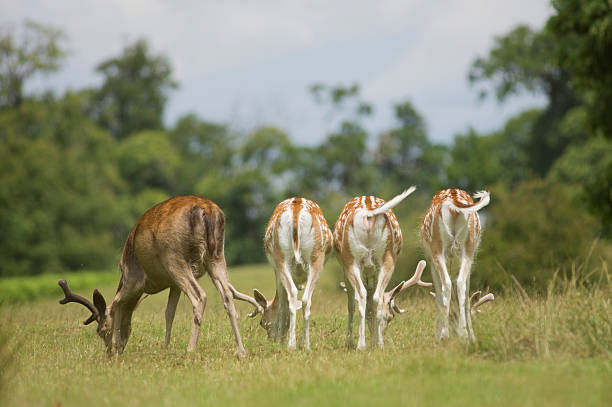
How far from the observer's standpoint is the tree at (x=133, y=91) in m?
59.1

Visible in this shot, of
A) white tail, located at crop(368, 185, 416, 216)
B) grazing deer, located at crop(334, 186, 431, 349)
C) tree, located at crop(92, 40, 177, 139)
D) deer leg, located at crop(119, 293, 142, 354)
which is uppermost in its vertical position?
tree, located at crop(92, 40, 177, 139)

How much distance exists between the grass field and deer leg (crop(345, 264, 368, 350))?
22 centimetres

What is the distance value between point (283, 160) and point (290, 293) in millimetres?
42675

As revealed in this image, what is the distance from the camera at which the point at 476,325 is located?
812cm

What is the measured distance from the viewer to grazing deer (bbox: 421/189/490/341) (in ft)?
28.3

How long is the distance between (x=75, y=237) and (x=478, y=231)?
1289 inches

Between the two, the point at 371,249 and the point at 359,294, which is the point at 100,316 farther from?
the point at 371,249

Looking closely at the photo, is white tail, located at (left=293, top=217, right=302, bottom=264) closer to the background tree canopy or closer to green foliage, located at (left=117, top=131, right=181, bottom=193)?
the background tree canopy

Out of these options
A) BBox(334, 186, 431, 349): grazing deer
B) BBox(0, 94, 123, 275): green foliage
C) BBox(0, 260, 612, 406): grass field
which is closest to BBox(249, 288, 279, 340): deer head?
BBox(0, 260, 612, 406): grass field

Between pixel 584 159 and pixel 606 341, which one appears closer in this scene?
pixel 606 341

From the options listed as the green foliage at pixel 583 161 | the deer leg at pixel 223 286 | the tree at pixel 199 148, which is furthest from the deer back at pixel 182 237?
the tree at pixel 199 148

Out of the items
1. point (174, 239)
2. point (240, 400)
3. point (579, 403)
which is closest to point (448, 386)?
point (579, 403)

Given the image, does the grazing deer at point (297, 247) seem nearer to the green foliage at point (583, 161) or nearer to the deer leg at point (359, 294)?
the deer leg at point (359, 294)

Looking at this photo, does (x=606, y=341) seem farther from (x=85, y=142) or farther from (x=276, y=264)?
(x=85, y=142)
